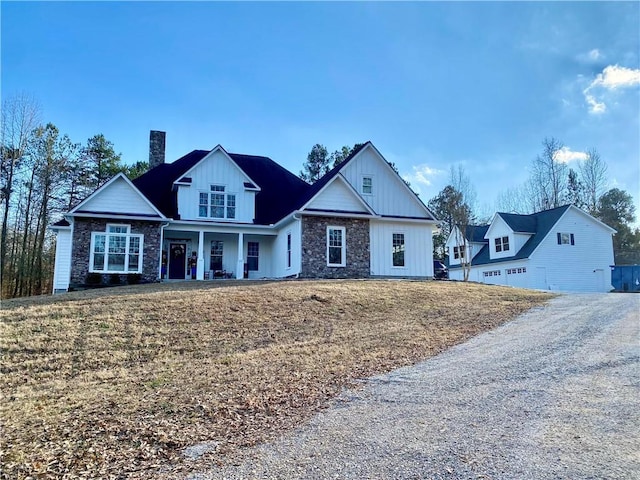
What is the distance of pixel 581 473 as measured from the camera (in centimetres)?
367

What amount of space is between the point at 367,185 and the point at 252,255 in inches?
251

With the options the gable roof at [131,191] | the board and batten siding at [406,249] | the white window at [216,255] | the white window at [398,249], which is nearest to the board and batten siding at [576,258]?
the board and batten siding at [406,249]

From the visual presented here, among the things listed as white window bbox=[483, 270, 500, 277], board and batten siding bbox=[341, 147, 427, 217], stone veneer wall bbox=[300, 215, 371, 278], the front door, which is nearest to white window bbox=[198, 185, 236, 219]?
the front door

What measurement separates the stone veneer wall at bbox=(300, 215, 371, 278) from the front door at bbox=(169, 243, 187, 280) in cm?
612

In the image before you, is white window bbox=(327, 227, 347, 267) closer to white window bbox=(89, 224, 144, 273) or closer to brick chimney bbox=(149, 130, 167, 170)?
white window bbox=(89, 224, 144, 273)

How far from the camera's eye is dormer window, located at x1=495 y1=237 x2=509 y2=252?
30.4 metres

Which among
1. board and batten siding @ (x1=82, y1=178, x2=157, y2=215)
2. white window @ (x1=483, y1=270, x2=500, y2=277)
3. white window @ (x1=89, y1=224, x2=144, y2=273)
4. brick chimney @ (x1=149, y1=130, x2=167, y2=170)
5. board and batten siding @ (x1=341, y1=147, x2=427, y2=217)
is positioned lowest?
white window @ (x1=483, y1=270, x2=500, y2=277)

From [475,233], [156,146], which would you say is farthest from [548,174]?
[156,146]

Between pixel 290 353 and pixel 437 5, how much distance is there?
1079 centimetres

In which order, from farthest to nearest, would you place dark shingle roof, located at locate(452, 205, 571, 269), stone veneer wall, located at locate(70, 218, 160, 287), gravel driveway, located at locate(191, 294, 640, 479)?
dark shingle roof, located at locate(452, 205, 571, 269) < stone veneer wall, located at locate(70, 218, 160, 287) < gravel driveway, located at locate(191, 294, 640, 479)

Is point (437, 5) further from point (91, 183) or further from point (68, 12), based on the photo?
point (91, 183)

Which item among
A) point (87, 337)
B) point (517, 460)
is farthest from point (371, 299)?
point (517, 460)

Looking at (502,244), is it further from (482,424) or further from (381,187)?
(482,424)

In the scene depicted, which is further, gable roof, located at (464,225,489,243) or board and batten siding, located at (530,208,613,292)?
gable roof, located at (464,225,489,243)
